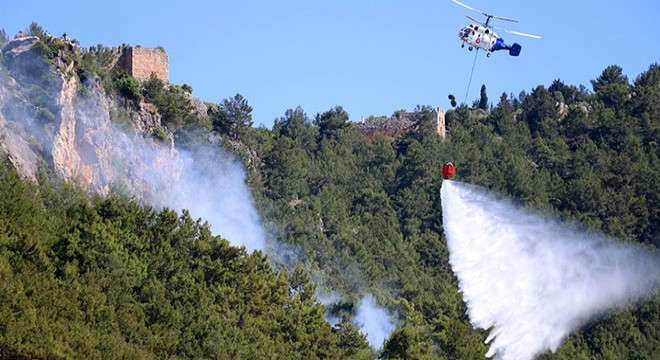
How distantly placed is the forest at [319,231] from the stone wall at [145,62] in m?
1.35

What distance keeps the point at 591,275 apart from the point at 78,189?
2924 centimetres

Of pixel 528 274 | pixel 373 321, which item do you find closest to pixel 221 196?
pixel 373 321

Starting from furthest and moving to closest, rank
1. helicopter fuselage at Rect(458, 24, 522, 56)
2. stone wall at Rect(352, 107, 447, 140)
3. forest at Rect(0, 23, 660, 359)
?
stone wall at Rect(352, 107, 447, 140)
helicopter fuselage at Rect(458, 24, 522, 56)
forest at Rect(0, 23, 660, 359)

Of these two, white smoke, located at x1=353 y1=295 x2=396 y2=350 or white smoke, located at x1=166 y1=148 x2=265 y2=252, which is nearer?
white smoke, located at x1=353 y1=295 x2=396 y2=350

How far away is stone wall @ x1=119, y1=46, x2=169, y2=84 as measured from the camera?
84.0m

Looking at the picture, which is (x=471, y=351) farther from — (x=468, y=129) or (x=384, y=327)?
(x=468, y=129)

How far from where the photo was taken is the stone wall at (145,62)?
84.0m

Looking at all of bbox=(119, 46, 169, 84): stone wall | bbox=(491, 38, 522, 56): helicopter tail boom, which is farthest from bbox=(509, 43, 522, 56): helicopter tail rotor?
bbox=(119, 46, 169, 84): stone wall

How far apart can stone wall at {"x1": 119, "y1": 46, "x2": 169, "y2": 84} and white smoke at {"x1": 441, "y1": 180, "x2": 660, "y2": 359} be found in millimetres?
17429

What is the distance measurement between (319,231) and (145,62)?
1468 cm

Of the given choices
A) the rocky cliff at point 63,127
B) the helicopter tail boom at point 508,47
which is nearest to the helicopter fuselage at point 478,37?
the helicopter tail boom at point 508,47

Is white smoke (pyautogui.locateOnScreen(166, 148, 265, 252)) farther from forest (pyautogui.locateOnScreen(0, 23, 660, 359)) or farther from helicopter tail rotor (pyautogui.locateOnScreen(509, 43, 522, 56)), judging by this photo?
helicopter tail rotor (pyautogui.locateOnScreen(509, 43, 522, 56))

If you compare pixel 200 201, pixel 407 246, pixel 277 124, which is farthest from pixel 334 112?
pixel 200 201

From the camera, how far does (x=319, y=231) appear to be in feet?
295
